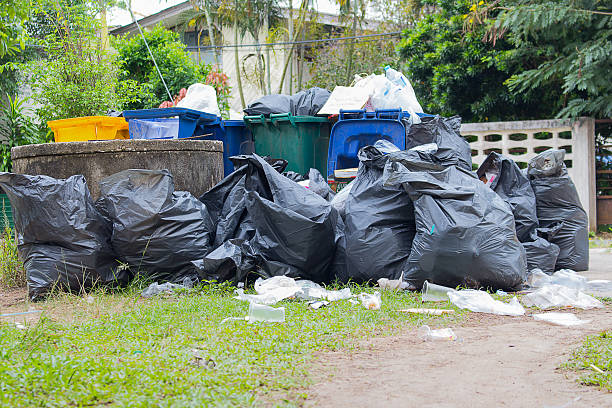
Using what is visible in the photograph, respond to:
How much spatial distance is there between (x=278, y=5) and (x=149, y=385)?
46.9ft

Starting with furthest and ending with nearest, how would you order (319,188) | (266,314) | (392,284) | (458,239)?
(319,188), (392,284), (458,239), (266,314)

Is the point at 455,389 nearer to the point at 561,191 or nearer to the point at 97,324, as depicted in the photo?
the point at 97,324

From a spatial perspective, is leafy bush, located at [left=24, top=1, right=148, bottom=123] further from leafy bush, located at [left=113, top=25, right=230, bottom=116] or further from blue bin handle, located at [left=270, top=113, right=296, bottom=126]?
leafy bush, located at [left=113, top=25, right=230, bottom=116]

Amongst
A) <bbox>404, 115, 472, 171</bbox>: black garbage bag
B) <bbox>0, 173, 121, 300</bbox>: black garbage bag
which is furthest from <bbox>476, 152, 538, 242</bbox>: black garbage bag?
<bbox>0, 173, 121, 300</bbox>: black garbage bag

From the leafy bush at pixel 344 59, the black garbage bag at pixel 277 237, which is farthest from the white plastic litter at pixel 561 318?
the leafy bush at pixel 344 59

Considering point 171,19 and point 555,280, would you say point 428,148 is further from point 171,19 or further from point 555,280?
point 171,19

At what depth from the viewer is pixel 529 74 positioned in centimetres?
828

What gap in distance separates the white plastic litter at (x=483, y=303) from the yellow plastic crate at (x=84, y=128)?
312 centimetres

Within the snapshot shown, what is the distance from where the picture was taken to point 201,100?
588 cm

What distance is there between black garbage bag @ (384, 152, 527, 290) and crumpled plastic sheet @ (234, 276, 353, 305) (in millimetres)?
509

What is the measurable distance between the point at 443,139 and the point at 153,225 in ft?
7.63

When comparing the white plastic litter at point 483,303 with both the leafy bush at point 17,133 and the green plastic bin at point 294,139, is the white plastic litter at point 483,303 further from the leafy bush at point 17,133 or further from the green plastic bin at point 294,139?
the leafy bush at point 17,133

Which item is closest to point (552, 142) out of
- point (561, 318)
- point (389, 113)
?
point (389, 113)

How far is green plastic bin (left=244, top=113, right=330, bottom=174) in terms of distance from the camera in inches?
220
